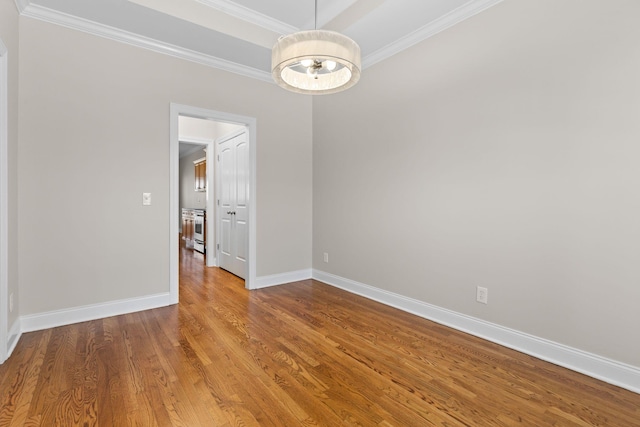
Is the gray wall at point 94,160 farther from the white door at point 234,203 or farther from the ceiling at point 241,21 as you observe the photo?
the white door at point 234,203

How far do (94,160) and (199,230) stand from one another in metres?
3.75

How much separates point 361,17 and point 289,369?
10.0ft

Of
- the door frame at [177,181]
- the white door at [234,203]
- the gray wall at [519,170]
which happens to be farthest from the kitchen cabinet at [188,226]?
the gray wall at [519,170]

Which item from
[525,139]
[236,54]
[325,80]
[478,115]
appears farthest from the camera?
[236,54]

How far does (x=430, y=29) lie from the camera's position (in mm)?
2865

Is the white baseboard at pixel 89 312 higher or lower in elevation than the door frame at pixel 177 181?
lower

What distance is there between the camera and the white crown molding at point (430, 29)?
2.53 meters

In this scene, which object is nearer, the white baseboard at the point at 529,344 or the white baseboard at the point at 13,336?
the white baseboard at the point at 529,344

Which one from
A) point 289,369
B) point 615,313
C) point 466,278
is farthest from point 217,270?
point 615,313

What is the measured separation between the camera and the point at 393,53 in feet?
10.7

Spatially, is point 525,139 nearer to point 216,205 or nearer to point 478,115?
point 478,115

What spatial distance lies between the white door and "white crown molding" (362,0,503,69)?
195 cm

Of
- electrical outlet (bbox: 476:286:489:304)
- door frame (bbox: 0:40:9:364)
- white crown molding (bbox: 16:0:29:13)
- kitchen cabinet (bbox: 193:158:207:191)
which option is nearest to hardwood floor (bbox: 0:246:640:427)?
door frame (bbox: 0:40:9:364)

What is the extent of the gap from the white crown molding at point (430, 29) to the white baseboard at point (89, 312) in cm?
354
